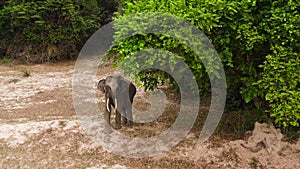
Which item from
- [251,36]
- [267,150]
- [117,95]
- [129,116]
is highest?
[251,36]

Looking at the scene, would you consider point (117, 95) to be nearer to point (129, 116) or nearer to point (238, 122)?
point (129, 116)

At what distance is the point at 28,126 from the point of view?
7246 mm

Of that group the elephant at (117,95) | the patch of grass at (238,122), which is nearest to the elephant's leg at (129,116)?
the elephant at (117,95)

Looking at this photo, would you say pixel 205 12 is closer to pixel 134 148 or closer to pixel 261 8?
pixel 261 8

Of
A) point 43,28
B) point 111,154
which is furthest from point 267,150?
point 43,28

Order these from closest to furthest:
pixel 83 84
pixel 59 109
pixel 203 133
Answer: pixel 203 133
pixel 59 109
pixel 83 84

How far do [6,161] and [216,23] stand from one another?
4.56 metres

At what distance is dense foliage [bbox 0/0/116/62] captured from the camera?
1600 cm

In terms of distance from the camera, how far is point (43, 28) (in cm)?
1617

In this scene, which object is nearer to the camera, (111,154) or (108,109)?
(111,154)

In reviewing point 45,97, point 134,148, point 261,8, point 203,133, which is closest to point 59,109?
point 45,97

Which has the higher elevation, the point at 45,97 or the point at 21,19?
the point at 21,19

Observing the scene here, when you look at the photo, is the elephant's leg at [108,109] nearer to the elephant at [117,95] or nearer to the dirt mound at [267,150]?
the elephant at [117,95]

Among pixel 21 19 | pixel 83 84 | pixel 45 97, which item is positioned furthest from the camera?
pixel 21 19
